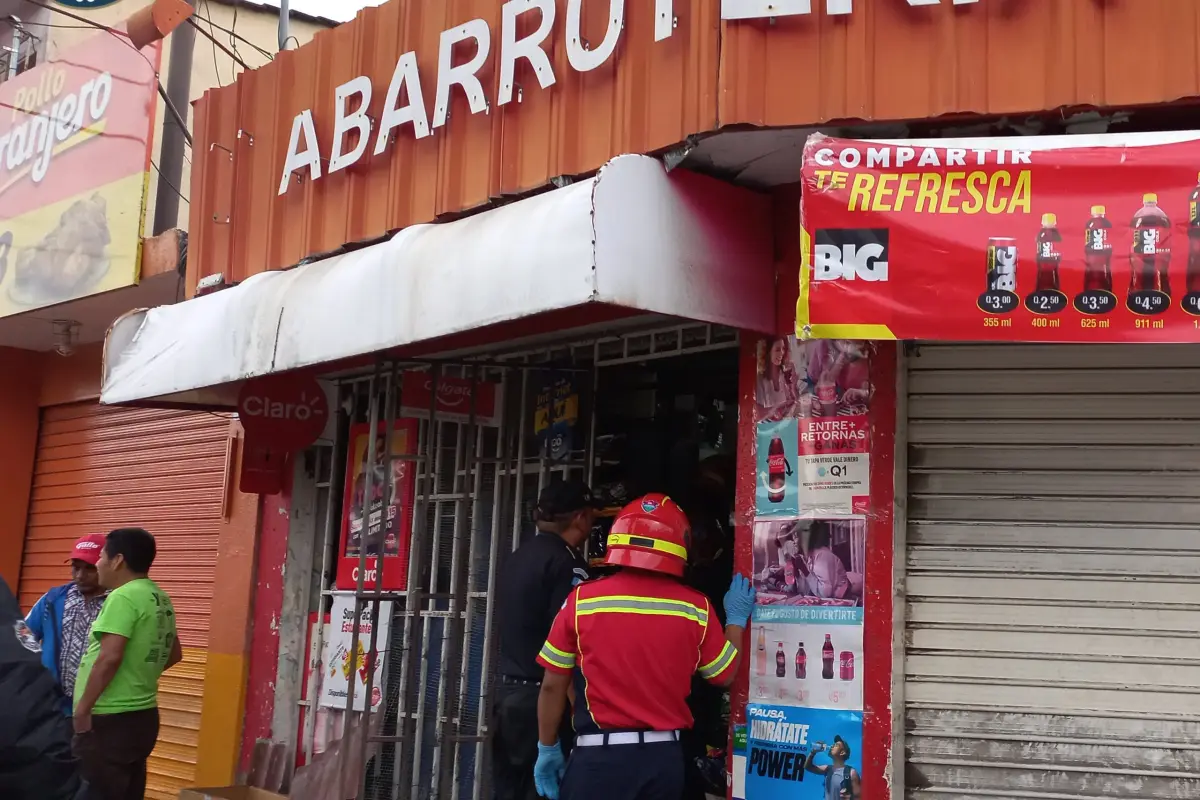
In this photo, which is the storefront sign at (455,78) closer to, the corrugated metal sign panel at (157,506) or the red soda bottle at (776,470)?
the red soda bottle at (776,470)

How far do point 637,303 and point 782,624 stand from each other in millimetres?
1405

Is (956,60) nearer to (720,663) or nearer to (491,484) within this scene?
(720,663)

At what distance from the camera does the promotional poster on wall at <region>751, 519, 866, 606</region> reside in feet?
15.4

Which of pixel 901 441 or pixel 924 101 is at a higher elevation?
pixel 924 101

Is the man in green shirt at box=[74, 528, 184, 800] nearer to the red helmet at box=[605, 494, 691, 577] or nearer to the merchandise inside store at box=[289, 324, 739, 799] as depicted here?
the merchandise inside store at box=[289, 324, 739, 799]

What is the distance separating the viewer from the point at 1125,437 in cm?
456

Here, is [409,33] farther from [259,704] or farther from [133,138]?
[259,704]

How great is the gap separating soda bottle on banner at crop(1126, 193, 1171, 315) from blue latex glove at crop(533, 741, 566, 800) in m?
2.79

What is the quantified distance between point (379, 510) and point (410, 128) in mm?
2304

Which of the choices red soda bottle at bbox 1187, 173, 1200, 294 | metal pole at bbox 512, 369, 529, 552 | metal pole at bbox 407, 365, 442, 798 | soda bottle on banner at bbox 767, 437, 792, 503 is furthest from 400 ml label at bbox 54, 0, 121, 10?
red soda bottle at bbox 1187, 173, 1200, 294

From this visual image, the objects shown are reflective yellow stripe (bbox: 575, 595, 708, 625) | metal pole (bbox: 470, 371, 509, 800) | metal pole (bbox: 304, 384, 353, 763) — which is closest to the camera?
reflective yellow stripe (bbox: 575, 595, 708, 625)

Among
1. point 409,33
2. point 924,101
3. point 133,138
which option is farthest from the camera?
point 133,138

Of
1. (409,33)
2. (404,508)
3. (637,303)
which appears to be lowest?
(404,508)

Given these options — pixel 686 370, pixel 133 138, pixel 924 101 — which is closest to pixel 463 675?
pixel 686 370
